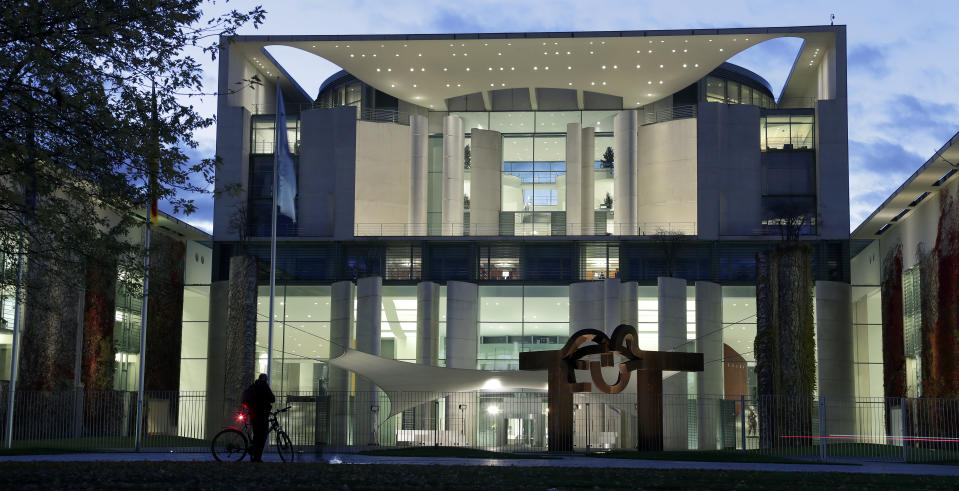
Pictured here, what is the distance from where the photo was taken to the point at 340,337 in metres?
49.2

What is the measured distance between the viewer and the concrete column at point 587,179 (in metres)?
54.7

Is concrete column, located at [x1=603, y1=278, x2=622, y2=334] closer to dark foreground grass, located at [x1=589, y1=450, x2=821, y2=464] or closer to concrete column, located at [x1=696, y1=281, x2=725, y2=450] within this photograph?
concrete column, located at [x1=696, y1=281, x2=725, y2=450]

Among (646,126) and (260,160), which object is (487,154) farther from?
(260,160)

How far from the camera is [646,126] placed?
2138 inches

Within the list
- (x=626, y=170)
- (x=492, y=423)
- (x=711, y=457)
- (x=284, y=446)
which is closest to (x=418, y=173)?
(x=626, y=170)

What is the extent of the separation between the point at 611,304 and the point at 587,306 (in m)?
1.20

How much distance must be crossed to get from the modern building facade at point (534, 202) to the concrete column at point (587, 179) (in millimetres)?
138

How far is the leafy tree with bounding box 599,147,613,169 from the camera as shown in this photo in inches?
2210

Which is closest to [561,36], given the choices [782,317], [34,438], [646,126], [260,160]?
[646,126]

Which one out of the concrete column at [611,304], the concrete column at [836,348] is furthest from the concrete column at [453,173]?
the concrete column at [836,348]

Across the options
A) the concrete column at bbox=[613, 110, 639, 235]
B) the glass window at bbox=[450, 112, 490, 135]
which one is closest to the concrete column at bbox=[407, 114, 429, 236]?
the glass window at bbox=[450, 112, 490, 135]

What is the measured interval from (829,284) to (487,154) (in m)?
17.8

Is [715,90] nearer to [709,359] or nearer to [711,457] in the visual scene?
[709,359]

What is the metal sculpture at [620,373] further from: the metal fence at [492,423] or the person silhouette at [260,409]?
the person silhouette at [260,409]
